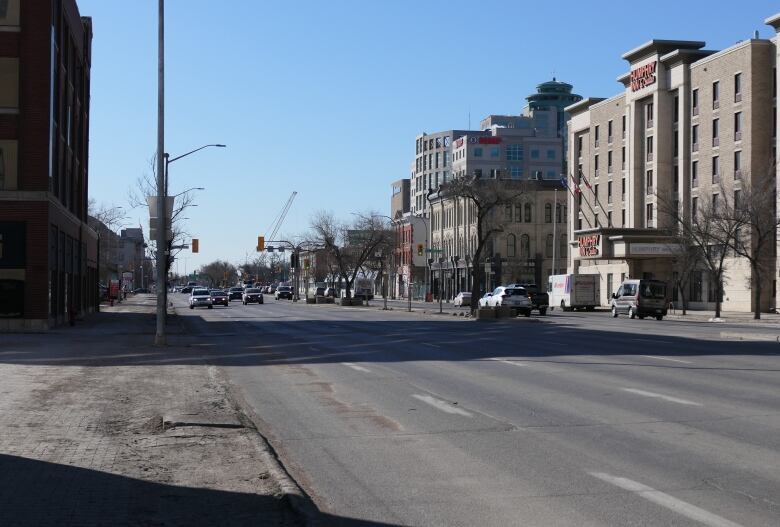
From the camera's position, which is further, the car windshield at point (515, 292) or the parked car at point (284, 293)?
the parked car at point (284, 293)

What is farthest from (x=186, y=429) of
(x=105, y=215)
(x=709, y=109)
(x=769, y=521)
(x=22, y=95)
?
(x=105, y=215)

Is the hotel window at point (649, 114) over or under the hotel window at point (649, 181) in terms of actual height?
over

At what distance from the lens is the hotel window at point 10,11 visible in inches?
1465

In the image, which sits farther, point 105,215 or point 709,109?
point 105,215

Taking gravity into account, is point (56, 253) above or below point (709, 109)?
below

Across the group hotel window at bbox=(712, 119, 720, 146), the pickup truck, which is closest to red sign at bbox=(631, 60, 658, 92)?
hotel window at bbox=(712, 119, 720, 146)

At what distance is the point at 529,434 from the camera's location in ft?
37.7

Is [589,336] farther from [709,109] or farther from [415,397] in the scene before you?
[709,109]

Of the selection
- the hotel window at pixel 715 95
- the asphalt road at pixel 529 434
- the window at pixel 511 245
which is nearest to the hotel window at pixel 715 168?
the hotel window at pixel 715 95

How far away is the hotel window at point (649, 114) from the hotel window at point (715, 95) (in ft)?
29.7

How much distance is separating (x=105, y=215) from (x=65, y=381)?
3498 inches

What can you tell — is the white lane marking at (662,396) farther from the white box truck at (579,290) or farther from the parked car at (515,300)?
the white box truck at (579,290)

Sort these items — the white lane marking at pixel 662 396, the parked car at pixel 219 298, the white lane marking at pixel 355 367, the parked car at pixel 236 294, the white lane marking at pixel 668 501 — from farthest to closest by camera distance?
the parked car at pixel 236 294 < the parked car at pixel 219 298 < the white lane marking at pixel 355 367 < the white lane marking at pixel 662 396 < the white lane marking at pixel 668 501

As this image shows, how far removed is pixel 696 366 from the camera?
68.7 ft
